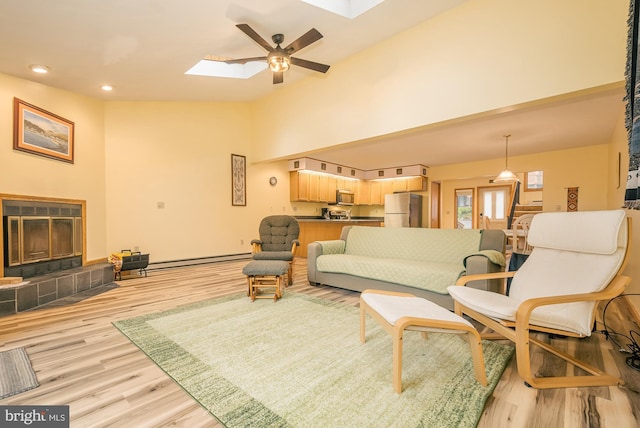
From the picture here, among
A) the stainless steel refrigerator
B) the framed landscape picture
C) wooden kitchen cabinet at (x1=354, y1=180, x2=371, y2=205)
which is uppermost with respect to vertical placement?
the framed landscape picture

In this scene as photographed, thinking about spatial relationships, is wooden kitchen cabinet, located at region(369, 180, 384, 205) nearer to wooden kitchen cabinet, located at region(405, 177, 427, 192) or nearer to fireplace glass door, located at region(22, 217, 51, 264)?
wooden kitchen cabinet, located at region(405, 177, 427, 192)

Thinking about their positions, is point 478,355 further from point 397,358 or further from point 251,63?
point 251,63

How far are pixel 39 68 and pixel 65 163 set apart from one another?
1.23 metres

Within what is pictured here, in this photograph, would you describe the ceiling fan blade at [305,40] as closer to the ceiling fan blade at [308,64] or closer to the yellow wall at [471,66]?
the ceiling fan blade at [308,64]

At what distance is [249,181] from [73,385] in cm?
491

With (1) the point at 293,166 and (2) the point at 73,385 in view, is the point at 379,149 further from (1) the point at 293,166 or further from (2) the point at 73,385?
(2) the point at 73,385

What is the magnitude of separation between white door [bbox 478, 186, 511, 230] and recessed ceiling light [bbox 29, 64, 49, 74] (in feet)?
34.7

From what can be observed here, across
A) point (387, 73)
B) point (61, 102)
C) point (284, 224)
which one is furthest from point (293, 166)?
point (61, 102)

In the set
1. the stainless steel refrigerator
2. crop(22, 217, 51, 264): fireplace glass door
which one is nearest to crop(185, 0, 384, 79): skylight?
crop(22, 217, 51, 264): fireplace glass door

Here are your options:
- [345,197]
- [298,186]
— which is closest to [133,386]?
[298,186]

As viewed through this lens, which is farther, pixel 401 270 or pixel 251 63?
pixel 251 63

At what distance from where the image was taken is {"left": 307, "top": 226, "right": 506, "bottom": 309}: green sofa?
2.63 m

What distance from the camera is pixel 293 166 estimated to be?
22.4 feet

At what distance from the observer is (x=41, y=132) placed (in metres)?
3.56
